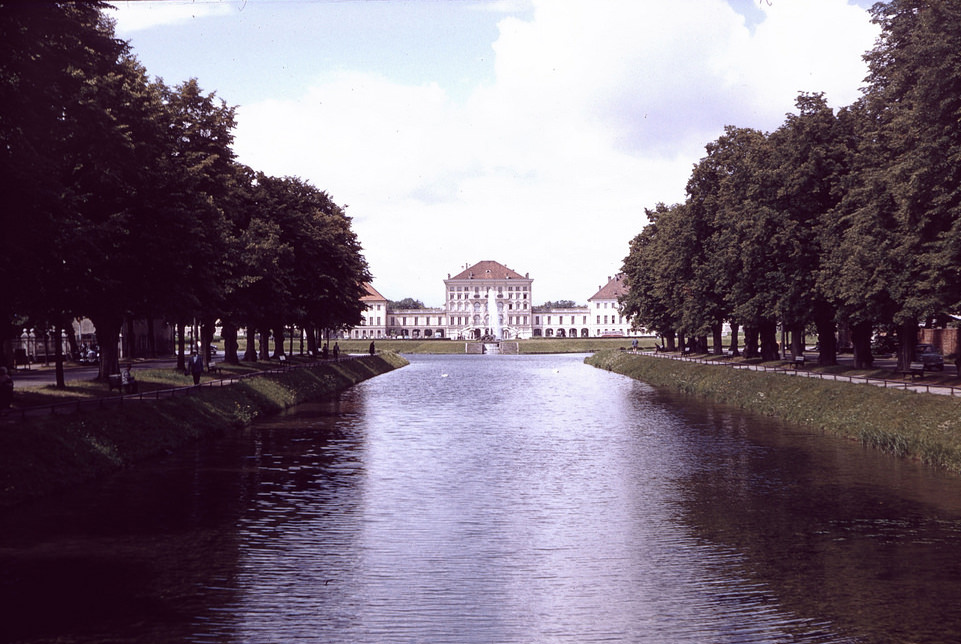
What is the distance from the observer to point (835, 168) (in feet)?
193

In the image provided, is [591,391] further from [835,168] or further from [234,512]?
Result: [234,512]

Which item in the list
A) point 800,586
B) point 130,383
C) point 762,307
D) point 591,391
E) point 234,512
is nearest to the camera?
point 800,586

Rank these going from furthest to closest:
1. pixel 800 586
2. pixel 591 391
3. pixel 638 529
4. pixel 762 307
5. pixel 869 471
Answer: pixel 591 391 < pixel 762 307 < pixel 869 471 < pixel 638 529 < pixel 800 586

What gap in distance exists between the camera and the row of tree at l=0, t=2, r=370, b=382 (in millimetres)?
27266

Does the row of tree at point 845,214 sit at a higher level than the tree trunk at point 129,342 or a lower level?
higher

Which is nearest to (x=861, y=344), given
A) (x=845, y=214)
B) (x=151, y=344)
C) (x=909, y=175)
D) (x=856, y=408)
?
(x=845, y=214)

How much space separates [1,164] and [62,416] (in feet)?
27.4

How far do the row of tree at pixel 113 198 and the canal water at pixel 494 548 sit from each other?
27.2 ft

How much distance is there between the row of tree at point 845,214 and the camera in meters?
40.5

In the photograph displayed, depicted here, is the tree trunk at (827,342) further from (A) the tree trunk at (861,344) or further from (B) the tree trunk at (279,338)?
(B) the tree trunk at (279,338)

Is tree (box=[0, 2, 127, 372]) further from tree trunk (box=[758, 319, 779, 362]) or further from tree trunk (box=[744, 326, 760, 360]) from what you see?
tree trunk (box=[744, 326, 760, 360])

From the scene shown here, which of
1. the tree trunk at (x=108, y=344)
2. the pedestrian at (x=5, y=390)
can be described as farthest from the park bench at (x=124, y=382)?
the pedestrian at (x=5, y=390)

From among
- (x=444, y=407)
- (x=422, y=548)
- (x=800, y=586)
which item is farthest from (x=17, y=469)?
(x=444, y=407)

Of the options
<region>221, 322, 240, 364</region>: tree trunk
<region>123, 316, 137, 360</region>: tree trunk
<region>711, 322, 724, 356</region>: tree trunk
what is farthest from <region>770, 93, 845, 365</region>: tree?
<region>123, 316, 137, 360</region>: tree trunk
